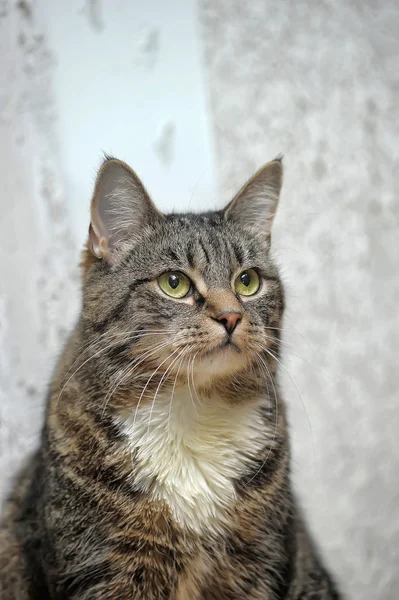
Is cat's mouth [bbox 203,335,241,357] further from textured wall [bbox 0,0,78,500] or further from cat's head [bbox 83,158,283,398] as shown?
textured wall [bbox 0,0,78,500]

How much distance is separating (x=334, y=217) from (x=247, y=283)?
31.8 inches

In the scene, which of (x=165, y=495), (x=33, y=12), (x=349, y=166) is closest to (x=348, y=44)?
(x=349, y=166)

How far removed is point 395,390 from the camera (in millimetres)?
1979

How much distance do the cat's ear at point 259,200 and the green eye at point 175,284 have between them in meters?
0.23

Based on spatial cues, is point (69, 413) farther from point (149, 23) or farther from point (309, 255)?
point (149, 23)

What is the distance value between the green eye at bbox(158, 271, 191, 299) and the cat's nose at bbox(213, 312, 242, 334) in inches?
4.1

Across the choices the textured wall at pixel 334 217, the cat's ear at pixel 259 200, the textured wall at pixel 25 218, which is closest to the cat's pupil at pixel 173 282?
the cat's ear at pixel 259 200

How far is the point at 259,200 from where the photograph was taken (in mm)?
1338

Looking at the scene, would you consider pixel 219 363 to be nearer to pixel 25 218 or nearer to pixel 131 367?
pixel 131 367

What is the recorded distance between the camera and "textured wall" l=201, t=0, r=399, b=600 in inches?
74.4

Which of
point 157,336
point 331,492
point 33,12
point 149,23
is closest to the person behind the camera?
point 157,336

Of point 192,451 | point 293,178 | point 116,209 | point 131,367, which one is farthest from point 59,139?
point 192,451

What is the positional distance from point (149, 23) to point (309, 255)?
821 mm

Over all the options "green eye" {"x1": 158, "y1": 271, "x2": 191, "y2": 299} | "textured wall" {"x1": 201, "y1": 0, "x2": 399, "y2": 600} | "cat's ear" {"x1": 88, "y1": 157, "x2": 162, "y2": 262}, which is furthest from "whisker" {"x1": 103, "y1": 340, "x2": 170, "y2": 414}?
"textured wall" {"x1": 201, "y1": 0, "x2": 399, "y2": 600}
